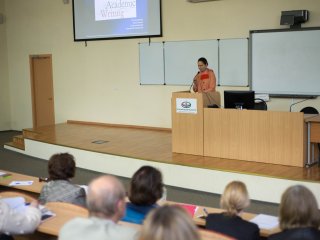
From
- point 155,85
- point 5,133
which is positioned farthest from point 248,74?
point 5,133

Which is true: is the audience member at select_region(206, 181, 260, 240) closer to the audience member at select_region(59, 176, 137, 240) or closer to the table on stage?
the audience member at select_region(59, 176, 137, 240)

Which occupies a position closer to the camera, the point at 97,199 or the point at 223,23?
the point at 97,199

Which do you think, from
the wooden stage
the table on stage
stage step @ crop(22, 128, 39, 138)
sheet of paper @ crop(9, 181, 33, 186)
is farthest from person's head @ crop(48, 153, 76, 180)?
stage step @ crop(22, 128, 39, 138)

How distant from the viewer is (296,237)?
7.48 ft

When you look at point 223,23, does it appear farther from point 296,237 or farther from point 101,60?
point 296,237

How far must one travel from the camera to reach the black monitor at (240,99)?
6.07 meters

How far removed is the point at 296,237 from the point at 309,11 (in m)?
5.88

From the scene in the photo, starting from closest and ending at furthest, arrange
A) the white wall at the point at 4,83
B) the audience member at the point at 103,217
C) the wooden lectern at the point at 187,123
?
the audience member at the point at 103,217 < the wooden lectern at the point at 187,123 < the white wall at the point at 4,83

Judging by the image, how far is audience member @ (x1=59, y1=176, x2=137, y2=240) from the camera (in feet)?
6.66

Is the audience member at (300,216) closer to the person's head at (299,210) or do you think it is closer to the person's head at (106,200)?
the person's head at (299,210)

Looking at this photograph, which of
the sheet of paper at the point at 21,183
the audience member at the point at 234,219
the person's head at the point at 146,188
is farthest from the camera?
the sheet of paper at the point at 21,183

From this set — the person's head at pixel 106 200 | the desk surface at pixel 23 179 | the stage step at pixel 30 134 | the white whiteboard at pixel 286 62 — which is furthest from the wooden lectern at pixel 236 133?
the person's head at pixel 106 200

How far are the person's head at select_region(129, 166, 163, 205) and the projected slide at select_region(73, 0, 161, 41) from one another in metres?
6.85

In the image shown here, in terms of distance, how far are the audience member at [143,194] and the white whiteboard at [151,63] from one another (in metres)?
6.78
